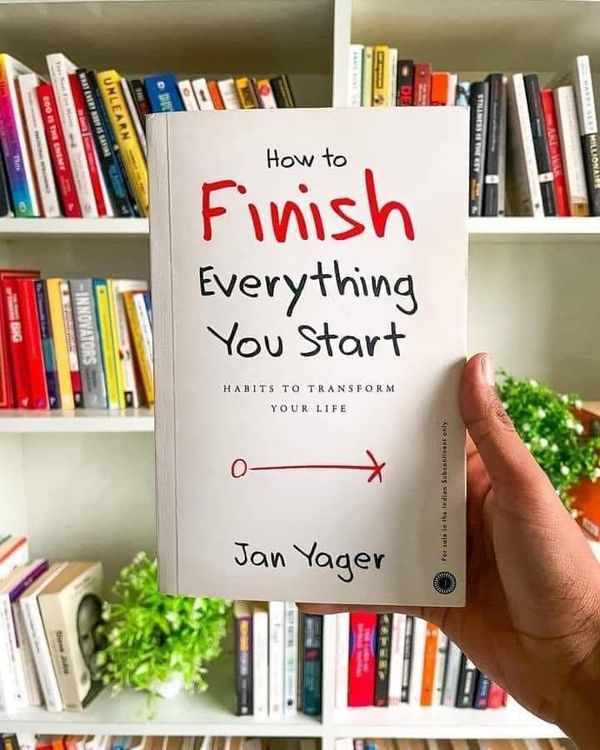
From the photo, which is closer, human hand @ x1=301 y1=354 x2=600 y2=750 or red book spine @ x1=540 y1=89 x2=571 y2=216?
human hand @ x1=301 y1=354 x2=600 y2=750

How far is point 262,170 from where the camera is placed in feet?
1.95

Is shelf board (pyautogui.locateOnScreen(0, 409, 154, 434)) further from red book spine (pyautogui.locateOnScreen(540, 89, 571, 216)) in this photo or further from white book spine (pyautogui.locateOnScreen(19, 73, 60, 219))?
red book spine (pyautogui.locateOnScreen(540, 89, 571, 216))

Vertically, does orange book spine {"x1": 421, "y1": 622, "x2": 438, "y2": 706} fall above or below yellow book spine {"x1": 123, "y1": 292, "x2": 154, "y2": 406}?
below

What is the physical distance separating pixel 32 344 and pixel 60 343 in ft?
0.16

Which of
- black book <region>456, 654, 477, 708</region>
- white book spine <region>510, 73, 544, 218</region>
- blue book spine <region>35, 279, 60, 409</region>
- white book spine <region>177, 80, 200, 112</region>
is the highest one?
white book spine <region>177, 80, 200, 112</region>

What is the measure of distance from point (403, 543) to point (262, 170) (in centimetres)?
37

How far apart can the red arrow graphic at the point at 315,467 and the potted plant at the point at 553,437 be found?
57cm

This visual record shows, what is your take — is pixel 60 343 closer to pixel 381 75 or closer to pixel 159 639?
pixel 159 639

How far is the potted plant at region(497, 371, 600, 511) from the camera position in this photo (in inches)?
43.1

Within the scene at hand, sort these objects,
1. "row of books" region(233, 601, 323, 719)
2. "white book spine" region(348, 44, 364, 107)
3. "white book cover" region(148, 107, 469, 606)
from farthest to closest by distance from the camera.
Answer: "row of books" region(233, 601, 323, 719), "white book spine" region(348, 44, 364, 107), "white book cover" region(148, 107, 469, 606)

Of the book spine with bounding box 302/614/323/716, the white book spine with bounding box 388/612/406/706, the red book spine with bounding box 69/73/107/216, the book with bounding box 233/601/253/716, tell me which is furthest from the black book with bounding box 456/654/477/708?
the red book spine with bounding box 69/73/107/216

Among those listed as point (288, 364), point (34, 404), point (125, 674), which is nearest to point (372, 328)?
point (288, 364)

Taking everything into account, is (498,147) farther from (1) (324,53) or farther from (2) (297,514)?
(2) (297,514)

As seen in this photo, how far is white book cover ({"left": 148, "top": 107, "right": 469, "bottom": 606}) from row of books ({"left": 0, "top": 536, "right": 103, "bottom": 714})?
0.69 m
